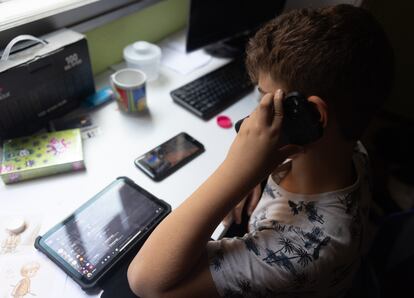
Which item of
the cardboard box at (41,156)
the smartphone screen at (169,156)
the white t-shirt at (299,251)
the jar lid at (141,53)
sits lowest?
the smartphone screen at (169,156)

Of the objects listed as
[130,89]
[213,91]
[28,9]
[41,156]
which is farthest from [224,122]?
[28,9]

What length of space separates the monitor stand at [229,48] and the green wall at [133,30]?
19 centimetres

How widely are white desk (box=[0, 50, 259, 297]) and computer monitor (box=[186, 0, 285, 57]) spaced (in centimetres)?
19

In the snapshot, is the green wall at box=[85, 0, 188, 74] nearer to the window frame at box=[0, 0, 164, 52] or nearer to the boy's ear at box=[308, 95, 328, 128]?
the window frame at box=[0, 0, 164, 52]

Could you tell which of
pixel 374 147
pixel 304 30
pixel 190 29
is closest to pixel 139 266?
pixel 304 30

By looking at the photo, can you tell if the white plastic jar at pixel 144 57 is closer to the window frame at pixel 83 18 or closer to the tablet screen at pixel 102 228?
the window frame at pixel 83 18

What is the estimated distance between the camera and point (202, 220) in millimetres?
592

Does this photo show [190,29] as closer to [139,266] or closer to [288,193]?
[288,193]

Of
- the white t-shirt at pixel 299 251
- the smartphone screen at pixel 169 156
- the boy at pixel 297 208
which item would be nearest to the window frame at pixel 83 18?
the smartphone screen at pixel 169 156

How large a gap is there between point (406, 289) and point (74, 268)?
0.77 meters

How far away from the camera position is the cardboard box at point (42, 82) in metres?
0.81

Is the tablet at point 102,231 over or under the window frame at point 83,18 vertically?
under

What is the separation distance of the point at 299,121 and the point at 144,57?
72 centimetres

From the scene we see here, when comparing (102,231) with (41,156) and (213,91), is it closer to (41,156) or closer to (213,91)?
(41,156)
